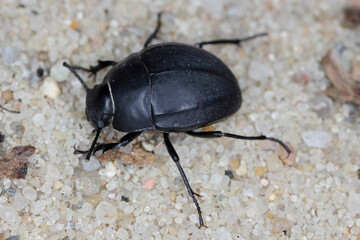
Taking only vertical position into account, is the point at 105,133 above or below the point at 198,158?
above

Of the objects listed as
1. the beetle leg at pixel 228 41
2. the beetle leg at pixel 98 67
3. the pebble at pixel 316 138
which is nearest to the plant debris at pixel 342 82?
the pebble at pixel 316 138

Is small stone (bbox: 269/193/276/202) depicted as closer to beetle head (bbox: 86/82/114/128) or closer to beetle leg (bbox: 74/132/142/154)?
beetle leg (bbox: 74/132/142/154)

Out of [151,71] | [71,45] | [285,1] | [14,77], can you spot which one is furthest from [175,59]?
[285,1]

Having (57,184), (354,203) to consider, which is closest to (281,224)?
(354,203)

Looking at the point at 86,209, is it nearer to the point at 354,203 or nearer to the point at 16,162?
the point at 16,162

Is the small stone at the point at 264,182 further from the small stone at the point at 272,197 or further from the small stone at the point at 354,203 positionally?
the small stone at the point at 354,203

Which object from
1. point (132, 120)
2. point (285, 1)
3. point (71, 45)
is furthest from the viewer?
point (285, 1)

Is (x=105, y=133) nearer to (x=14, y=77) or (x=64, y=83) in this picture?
(x=64, y=83)

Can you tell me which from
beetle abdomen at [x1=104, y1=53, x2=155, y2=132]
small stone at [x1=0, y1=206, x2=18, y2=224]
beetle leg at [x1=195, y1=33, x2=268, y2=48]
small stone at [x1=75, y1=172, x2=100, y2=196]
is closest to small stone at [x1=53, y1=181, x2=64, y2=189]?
small stone at [x1=75, y1=172, x2=100, y2=196]
